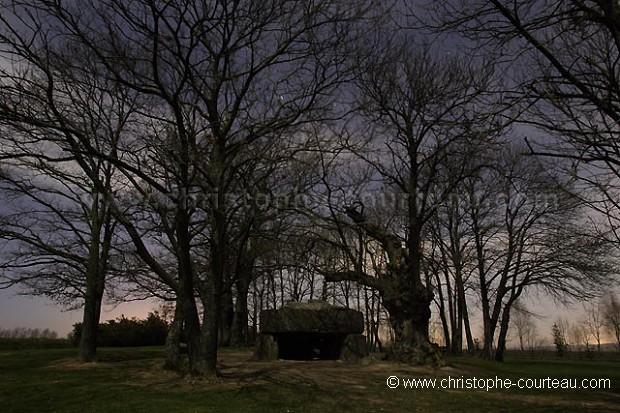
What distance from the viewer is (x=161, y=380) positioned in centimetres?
Result: 1107

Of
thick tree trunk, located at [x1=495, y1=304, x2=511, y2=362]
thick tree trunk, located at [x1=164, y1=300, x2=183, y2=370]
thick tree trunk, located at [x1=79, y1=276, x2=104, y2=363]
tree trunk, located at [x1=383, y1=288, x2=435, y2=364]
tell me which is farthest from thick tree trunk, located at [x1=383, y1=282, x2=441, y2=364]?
thick tree trunk, located at [x1=495, y1=304, x2=511, y2=362]

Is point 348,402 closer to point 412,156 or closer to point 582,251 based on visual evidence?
point 412,156

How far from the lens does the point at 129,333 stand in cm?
2642

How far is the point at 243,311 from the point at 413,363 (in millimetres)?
16302

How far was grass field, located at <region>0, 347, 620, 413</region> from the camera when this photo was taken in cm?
836

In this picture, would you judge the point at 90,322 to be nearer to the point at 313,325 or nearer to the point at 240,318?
the point at 313,325

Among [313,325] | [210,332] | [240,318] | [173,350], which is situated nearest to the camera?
[210,332]

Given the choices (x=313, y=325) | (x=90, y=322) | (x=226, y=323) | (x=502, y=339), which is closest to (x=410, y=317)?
(x=313, y=325)

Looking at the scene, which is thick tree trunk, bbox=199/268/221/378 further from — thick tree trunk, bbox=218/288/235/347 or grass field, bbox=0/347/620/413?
thick tree trunk, bbox=218/288/235/347

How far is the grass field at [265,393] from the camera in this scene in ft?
27.4

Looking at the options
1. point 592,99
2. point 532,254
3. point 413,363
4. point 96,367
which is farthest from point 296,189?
point 532,254

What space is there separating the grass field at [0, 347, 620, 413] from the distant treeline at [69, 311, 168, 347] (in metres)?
12.6

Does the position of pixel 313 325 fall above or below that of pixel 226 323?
below

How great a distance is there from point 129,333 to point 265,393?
19.2 m
